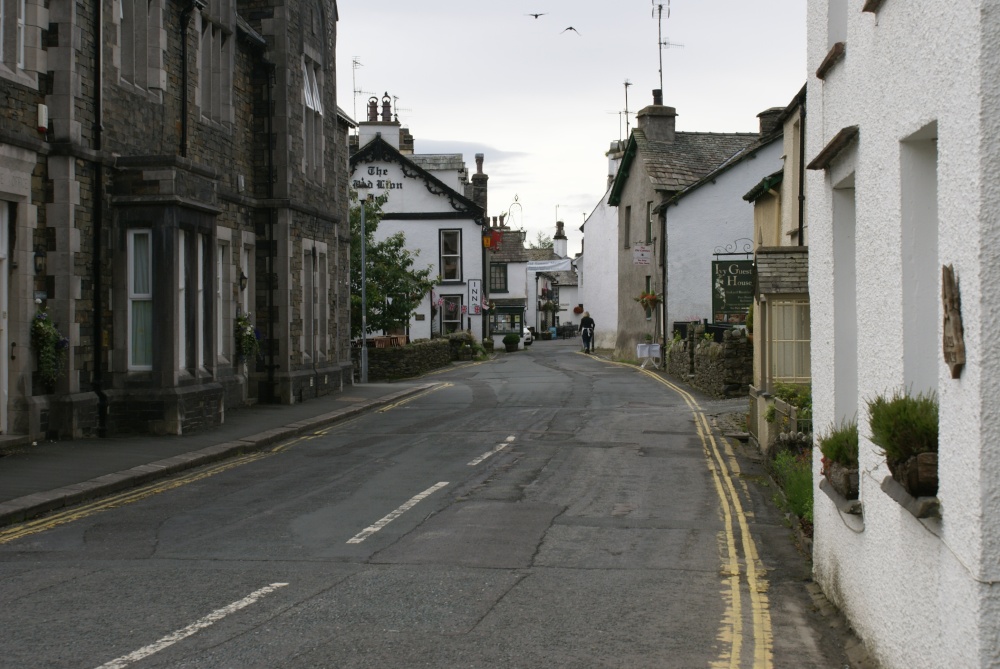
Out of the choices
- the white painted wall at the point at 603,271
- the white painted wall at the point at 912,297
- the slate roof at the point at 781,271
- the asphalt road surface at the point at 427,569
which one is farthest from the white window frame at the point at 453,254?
the white painted wall at the point at 912,297

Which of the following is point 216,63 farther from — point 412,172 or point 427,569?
point 412,172

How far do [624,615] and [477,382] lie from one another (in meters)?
24.4

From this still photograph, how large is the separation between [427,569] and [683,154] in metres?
35.9

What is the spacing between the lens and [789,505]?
1088 cm

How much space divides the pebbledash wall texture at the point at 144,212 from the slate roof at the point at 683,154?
19551 millimetres

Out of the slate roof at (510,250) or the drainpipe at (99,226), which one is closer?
the drainpipe at (99,226)

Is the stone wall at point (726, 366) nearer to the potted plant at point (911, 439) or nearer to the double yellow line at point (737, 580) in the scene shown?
the double yellow line at point (737, 580)

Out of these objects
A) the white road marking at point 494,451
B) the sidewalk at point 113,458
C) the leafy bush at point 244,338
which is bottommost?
the white road marking at point 494,451

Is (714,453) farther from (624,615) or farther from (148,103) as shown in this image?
(148,103)

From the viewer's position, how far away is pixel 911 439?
4.92 m

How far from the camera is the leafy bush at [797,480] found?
10.2 metres

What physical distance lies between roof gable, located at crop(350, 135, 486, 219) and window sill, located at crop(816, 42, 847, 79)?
45442mm

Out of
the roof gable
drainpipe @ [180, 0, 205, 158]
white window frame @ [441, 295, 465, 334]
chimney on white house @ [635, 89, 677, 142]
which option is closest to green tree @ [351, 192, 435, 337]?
chimney on white house @ [635, 89, 677, 142]

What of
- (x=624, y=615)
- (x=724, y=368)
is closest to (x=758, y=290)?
(x=724, y=368)
